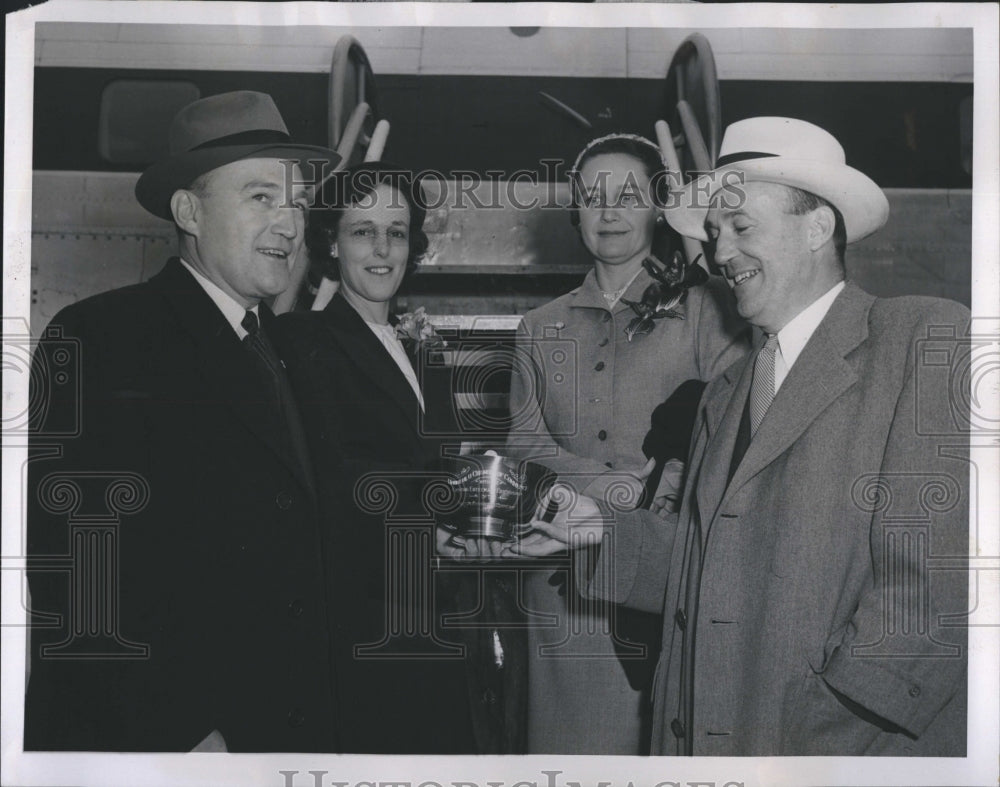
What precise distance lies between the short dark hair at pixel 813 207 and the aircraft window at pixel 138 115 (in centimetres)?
170

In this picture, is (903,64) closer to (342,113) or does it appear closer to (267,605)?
(342,113)

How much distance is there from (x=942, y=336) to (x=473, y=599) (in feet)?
4.90

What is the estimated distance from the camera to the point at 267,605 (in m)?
2.98

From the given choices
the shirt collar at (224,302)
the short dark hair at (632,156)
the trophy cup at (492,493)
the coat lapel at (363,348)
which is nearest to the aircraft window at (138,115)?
the shirt collar at (224,302)

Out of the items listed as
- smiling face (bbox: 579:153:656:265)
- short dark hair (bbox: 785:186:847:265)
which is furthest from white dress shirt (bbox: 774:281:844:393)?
smiling face (bbox: 579:153:656:265)

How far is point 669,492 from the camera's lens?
300 centimetres

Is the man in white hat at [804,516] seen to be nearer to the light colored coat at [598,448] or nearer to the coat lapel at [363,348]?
the light colored coat at [598,448]

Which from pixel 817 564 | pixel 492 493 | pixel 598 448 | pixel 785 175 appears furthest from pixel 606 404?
pixel 785 175

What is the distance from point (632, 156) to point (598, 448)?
83cm

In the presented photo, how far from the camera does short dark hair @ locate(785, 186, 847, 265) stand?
2979 millimetres

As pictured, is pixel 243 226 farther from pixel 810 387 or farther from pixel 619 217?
pixel 810 387

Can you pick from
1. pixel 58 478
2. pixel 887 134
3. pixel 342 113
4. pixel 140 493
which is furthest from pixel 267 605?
pixel 887 134

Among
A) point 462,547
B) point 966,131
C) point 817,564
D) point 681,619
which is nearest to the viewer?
point 817,564

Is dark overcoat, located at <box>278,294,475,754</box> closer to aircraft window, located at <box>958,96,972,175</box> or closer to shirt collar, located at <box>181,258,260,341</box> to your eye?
shirt collar, located at <box>181,258,260,341</box>
